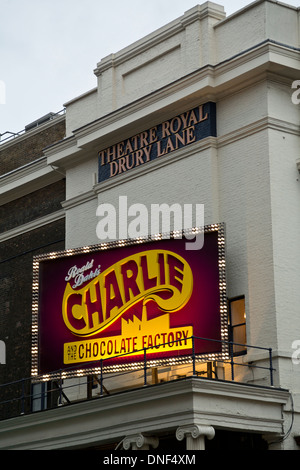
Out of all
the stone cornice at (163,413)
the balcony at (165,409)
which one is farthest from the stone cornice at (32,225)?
the stone cornice at (163,413)

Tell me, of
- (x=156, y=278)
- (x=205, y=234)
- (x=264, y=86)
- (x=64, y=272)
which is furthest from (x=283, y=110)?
(x=64, y=272)

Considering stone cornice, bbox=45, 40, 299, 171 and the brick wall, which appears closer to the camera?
stone cornice, bbox=45, 40, 299, 171

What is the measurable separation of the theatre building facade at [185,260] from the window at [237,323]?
36 millimetres

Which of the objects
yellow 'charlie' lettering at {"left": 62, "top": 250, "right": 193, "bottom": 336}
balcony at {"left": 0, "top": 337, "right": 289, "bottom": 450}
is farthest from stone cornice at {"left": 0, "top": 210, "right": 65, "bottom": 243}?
balcony at {"left": 0, "top": 337, "right": 289, "bottom": 450}

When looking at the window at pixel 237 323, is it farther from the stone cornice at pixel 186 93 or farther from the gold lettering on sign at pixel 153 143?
the stone cornice at pixel 186 93

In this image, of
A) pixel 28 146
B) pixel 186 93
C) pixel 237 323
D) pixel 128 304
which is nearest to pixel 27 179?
pixel 28 146

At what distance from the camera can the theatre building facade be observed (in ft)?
72.2

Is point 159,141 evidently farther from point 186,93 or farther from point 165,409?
point 165,409

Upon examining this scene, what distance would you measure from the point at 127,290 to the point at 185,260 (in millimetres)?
1948

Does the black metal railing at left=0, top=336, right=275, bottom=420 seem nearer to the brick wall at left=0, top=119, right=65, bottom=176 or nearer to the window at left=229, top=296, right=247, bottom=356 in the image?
the window at left=229, top=296, right=247, bottom=356

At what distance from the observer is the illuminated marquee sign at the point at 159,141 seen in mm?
25641

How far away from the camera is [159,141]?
87.7ft

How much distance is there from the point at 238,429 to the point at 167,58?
1081cm

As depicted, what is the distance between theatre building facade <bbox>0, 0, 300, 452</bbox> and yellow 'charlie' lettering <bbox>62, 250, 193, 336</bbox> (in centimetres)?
4
